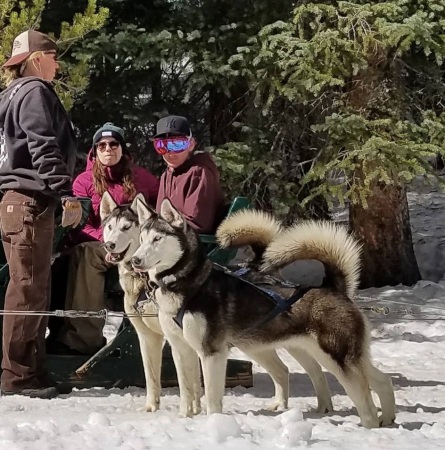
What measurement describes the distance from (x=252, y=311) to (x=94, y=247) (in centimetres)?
132

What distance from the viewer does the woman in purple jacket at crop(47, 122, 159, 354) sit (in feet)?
15.9

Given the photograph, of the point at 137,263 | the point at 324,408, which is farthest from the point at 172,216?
the point at 324,408

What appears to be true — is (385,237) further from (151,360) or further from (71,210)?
(71,210)

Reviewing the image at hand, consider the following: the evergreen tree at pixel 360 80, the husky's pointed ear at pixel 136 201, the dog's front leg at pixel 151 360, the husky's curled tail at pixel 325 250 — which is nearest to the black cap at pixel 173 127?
the husky's pointed ear at pixel 136 201

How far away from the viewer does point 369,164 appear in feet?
21.8

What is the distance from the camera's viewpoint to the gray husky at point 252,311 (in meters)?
3.89

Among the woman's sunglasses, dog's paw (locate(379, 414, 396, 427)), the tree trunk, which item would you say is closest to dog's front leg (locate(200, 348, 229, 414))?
dog's paw (locate(379, 414, 396, 427))

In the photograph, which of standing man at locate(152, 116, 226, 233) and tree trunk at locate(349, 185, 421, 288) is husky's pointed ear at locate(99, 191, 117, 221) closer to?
standing man at locate(152, 116, 226, 233)

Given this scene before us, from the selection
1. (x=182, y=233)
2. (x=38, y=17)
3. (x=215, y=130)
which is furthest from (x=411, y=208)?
(x=182, y=233)

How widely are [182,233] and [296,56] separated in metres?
3.15

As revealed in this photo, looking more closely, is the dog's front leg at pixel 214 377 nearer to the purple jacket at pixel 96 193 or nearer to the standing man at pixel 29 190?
the standing man at pixel 29 190

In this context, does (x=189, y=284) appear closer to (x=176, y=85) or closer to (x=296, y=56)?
(x=296, y=56)

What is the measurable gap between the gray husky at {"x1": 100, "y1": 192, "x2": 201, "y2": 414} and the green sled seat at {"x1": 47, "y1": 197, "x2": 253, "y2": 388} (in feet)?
1.54

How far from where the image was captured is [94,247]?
4812 mm
